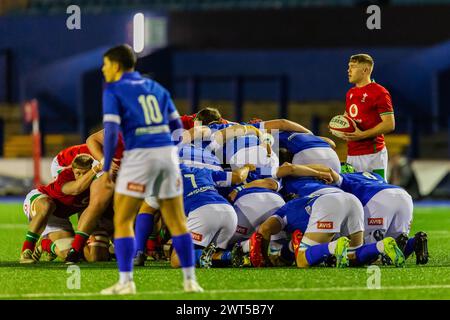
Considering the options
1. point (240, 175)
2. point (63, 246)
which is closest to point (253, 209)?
point (240, 175)

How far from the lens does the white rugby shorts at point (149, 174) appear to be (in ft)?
27.2

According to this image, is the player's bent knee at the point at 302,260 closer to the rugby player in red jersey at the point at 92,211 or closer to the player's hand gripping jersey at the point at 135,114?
the rugby player in red jersey at the point at 92,211

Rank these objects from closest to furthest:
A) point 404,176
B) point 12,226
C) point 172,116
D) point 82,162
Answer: point 172,116, point 82,162, point 12,226, point 404,176

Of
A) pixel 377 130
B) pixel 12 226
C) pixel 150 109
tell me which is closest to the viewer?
pixel 150 109

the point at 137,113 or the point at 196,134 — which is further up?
the point at 137,113

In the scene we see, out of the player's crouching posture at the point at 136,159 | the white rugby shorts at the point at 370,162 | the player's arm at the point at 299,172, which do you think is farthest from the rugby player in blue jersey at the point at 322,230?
the player's crouching posture at the point at 136,159

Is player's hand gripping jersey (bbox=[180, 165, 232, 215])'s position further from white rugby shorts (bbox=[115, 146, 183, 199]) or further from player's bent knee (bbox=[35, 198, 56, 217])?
white rugby shorts (bbox=[115, 146, 183, 199])

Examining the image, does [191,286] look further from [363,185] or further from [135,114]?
[363,185]

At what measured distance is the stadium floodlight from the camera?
2900 cm

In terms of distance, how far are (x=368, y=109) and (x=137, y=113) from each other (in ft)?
14.2

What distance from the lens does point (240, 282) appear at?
923 centimetres

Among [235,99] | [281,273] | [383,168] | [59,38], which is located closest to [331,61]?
[235,99]

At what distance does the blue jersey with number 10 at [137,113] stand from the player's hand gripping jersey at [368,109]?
4.17m

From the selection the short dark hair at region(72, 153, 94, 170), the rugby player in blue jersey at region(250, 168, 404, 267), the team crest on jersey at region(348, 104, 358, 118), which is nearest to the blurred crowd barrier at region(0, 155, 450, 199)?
the team crest on jersey at region(348, 104, 358, 118)
